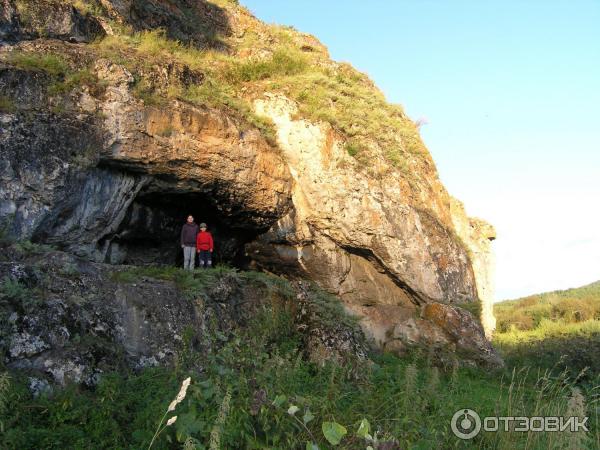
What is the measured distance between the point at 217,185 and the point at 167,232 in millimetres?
2124

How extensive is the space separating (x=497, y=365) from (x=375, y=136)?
7.20m

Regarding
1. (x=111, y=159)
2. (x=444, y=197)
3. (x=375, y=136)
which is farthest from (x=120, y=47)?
(x=444, y=197)

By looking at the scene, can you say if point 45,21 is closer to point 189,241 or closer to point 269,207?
point 189,241

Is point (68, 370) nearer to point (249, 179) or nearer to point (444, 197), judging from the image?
point (249, 179)

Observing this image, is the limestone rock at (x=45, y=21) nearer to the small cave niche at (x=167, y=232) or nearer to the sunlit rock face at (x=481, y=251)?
the small cave niche at (x=167, y=232)

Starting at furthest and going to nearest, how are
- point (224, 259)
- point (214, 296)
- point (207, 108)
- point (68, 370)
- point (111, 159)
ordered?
1. point (224, 259)
2. point (207, 108)
3. point (111, 159)
4. point (214, 296)
5. point (68, 370)

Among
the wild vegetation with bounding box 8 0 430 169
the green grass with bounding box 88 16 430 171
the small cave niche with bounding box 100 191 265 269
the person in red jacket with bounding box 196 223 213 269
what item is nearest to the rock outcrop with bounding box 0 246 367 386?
the person in red jacket with bounding box 196 223 213 269

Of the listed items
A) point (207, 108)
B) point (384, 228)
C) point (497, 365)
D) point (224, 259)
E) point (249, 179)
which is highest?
point (207, 108)

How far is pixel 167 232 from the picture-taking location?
1321cm

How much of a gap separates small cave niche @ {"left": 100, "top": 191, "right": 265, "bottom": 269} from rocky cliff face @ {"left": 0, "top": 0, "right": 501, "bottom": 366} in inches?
1.6

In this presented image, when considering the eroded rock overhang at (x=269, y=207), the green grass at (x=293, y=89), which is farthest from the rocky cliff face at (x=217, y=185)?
the green grass at (x=293, y=89)

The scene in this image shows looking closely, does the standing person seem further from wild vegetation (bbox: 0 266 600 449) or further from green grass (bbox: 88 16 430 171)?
wild vegetation (bbox: 0 266 600 449)

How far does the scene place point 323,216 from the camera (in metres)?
13.2

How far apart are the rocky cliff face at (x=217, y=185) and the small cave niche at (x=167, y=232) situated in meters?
0.04
